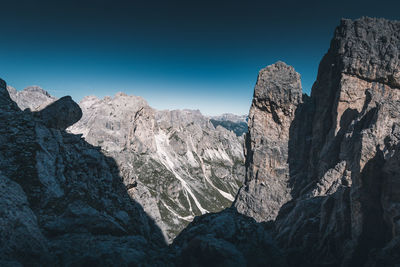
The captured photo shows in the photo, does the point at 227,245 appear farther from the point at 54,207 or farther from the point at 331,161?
the point at 331,161

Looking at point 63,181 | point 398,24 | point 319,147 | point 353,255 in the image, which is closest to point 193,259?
point 63,181

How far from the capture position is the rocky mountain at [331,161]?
27906mm

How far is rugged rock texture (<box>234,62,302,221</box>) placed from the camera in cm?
10194

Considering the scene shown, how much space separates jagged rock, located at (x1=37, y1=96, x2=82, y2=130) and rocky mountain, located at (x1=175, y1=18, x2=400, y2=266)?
73.2ft

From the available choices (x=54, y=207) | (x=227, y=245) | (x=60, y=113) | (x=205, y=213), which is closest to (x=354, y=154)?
(x=205, y=213)

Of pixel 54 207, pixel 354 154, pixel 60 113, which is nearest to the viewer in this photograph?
pixel 54 207

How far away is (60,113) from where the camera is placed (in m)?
28.7

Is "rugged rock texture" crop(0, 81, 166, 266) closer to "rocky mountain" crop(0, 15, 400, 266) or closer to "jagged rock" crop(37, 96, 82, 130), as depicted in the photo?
"rocky mountain" crop(0, 15, 400, 266)

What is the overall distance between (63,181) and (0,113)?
988cm

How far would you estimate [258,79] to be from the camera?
112 m

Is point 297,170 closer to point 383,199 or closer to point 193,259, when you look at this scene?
point 383,199

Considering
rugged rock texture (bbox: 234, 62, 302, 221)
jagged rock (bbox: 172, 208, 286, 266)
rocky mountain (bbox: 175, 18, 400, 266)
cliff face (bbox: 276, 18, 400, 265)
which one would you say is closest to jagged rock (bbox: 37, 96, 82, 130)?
rocky mountain (bbox: 175, 18, 400, 266)

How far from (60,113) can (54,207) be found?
17.0 m

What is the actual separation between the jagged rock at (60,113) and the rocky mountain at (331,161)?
73.2 feet
